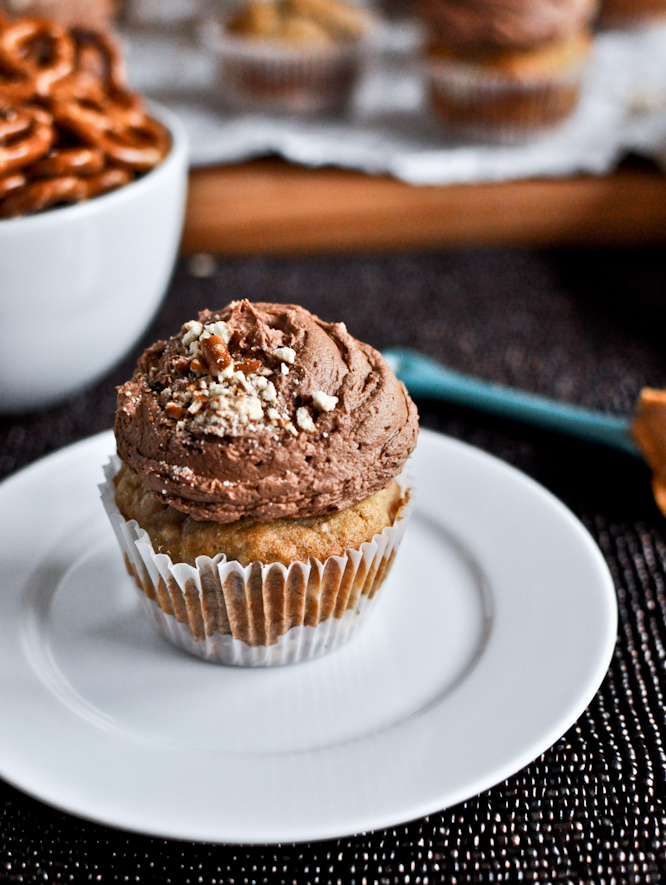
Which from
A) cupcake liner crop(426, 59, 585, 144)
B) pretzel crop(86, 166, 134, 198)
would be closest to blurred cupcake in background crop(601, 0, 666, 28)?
cupcake liner crop(426, 59, 585, 144)

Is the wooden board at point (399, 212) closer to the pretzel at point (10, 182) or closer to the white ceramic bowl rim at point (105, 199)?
the white ceramic bowl rim at point (105, 199)

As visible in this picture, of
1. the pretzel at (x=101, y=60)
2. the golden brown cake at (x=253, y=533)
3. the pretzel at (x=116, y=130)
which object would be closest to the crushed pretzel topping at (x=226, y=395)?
the golden brown cake at (x=253, y=533)

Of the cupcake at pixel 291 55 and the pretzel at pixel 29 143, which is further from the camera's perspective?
the cupcake at pixel 291 55

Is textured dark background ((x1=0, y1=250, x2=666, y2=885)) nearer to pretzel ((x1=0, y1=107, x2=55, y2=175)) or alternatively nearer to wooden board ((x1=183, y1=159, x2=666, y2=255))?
wooden board ((x1=183, y1=159, x2=666, y2=255))

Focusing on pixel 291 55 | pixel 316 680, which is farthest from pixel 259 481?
pixel 291 55

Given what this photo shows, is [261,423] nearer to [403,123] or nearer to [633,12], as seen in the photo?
[403,123]

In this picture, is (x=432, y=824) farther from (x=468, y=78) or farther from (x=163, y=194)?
(x=468, y=78)
